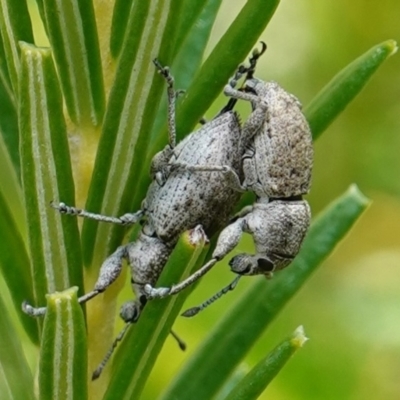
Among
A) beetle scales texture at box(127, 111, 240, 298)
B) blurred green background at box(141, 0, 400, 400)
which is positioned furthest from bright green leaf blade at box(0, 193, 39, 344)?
blurred green background at box(141, 0, 400, 400)

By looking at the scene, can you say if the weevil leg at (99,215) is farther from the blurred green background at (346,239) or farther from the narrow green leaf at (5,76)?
the blurred green background at (346,239)

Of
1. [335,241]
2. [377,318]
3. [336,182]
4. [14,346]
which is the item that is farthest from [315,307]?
[14,346]

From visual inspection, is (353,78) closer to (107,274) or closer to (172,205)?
(172,205)

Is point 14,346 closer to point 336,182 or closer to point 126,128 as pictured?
point 126,128

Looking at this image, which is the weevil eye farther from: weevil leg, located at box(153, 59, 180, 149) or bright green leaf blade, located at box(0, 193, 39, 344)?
bright green leaf blade, located at box(0, 193, 39, 344)

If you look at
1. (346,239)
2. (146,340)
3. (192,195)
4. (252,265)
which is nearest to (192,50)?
(192,195)

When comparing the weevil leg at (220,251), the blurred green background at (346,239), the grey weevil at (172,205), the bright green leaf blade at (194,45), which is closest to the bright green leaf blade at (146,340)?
the weevil leg at (220,251)

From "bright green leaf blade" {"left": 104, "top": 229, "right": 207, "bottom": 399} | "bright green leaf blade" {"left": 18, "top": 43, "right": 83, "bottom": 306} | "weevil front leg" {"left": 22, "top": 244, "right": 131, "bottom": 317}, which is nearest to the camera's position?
"bright green leaf blade" {"left": 18, "top": 43, "right": 83, "bottom": 306}

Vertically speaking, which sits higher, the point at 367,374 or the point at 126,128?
the point at 126,128
